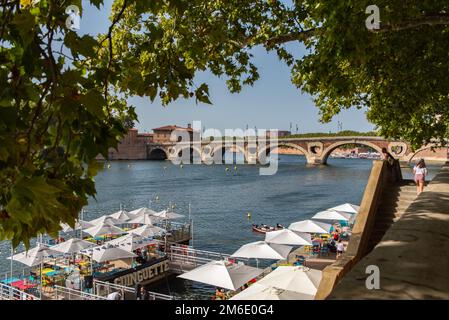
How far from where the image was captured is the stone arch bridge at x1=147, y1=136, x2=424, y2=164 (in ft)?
279

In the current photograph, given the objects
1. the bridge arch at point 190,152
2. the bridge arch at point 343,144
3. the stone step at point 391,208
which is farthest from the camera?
the bridge arch at point 190,152

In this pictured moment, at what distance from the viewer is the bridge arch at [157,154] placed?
12153 centimetres

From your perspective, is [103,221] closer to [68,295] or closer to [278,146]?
[68,295]

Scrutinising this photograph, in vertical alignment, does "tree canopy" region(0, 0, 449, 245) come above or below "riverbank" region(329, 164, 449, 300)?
above

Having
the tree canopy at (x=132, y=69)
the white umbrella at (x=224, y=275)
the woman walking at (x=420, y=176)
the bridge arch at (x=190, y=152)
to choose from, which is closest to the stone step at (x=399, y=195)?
the woman walking at (x=420, y=176)

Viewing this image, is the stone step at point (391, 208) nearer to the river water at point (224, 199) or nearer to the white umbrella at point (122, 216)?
the river water at point (224, 199)

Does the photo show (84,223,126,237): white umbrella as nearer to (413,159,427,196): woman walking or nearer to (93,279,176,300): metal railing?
(93,279,176,300): metal railing

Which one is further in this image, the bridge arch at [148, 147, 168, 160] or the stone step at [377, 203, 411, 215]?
the bridge arch at [148, 147, 168, 160]

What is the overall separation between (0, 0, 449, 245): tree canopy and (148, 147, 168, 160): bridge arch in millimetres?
110365

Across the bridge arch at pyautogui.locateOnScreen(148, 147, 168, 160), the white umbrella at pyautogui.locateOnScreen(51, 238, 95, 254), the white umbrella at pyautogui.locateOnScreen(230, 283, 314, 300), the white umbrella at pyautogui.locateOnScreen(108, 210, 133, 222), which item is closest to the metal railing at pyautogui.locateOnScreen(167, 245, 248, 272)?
the white umbrella at pyautogui.locateOnScreen(51, 238, 95, 254)

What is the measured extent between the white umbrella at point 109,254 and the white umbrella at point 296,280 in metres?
8.46
